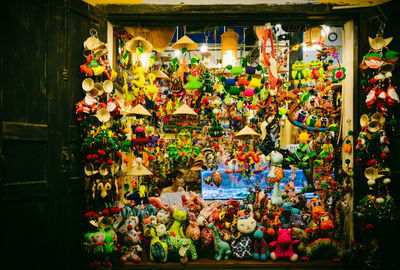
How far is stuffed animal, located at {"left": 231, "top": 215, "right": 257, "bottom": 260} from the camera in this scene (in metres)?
3.15

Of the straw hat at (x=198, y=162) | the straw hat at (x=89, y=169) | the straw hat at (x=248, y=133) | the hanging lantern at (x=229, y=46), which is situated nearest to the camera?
the straw hat at (x=89, y=169)

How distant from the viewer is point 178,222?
10.9 ft

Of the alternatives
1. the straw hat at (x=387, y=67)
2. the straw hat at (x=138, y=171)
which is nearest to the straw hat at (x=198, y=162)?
the straw hat at (x=138, y=171)

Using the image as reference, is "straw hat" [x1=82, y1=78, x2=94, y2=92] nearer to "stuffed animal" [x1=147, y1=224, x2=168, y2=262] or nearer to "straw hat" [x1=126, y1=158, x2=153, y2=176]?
"straw hat" [x1=126, y1=158, x2=153, y2=176]

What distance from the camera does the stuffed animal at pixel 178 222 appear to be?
3.27m

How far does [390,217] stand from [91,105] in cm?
300

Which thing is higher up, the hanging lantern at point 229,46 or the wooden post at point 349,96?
the hanging lantern at point 229,46

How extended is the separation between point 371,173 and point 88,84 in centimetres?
294

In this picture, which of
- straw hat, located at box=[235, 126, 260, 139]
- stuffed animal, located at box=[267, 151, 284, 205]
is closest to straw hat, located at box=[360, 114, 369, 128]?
stuffed animal, located at box=[267, 151, 284, 205]

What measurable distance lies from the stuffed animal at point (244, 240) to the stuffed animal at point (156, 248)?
739 mm

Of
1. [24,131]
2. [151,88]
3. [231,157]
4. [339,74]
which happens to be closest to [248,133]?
[231,157]

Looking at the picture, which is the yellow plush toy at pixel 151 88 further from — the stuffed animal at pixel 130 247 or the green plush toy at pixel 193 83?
the stuffed animal at pixel 130 247

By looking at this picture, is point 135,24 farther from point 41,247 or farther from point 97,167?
point 41,247

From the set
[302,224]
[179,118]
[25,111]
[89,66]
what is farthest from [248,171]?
[25,111]
